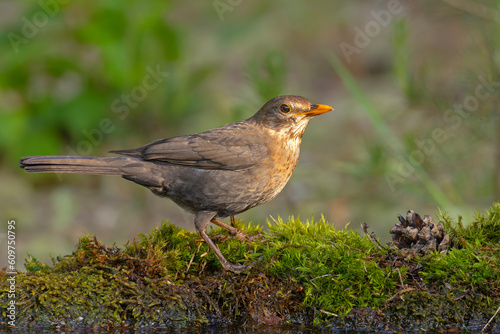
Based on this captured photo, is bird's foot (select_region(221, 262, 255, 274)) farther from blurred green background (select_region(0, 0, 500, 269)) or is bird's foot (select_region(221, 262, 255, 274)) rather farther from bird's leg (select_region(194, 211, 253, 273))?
blurred green background (select_region(0, 0, 500, 269))

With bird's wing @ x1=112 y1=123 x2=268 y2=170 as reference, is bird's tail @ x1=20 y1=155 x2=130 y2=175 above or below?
below

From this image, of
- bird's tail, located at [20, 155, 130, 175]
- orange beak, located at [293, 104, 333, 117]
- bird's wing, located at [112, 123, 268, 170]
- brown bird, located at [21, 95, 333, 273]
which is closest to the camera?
bird's tail, located at [20, 155, 130, 175]

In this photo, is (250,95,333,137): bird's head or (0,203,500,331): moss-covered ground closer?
(0,203,500,331): moss-covered ground

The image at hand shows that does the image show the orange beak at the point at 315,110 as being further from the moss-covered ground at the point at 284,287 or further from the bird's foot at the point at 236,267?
the bird's foot at the point at 236,267

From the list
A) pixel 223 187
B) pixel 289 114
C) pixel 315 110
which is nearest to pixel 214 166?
pixel 223 187

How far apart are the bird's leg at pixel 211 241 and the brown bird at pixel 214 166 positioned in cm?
1

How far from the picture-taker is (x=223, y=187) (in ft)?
17.2

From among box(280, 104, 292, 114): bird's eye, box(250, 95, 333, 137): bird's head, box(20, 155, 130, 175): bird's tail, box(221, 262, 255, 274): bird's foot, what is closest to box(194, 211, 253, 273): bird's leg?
box(221, 262, 255, 274): bird's foot

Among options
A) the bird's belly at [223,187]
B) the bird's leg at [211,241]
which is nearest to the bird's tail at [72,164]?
the bird's belly at [223,187]

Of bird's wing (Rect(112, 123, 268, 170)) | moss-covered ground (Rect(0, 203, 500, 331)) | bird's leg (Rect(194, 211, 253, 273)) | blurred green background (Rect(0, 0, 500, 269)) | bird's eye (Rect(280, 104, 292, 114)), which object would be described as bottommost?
moss-covered ground (Rect(0, 203, 500, 331))

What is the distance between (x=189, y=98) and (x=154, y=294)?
203 inches

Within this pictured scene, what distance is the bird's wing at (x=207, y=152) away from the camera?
5371 millimetres

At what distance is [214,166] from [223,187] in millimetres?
244

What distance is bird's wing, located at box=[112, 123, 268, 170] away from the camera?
5.37 m
